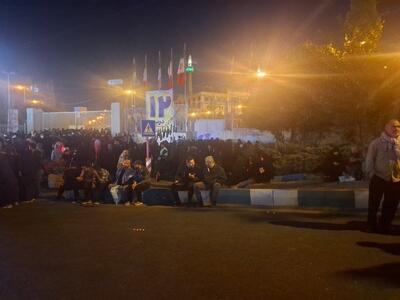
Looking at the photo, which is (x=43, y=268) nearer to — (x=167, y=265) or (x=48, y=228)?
(x=167, y=265)

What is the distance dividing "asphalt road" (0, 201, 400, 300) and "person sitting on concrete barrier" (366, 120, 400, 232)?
458mm

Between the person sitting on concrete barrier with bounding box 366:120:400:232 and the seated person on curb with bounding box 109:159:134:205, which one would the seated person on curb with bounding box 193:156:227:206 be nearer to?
the seated person on curb with bounding box 109:159:134:205

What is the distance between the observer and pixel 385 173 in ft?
24.1

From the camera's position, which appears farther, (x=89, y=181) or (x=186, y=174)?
(x=89, y=181)

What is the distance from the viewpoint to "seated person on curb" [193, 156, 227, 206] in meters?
11.2

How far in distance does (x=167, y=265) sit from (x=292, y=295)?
180cm

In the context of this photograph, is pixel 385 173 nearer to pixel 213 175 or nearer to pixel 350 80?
pixel 213 175

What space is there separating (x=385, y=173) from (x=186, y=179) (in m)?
5.43

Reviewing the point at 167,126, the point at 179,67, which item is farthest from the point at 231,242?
the point at 179,67

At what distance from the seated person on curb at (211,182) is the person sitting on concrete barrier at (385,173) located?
433cm

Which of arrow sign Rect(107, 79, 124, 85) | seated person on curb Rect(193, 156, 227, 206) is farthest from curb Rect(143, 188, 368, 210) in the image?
arrow sign Rect(107, 79, 124, 85)

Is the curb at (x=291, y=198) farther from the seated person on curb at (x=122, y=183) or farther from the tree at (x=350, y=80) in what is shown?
the tree at (x=350, y=80)

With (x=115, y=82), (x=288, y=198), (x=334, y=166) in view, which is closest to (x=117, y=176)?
(x=288, y=198)

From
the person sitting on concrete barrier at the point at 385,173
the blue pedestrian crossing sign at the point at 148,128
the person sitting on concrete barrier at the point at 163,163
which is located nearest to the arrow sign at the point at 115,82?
the person sitting on concrete barrier at the point at 163,163
